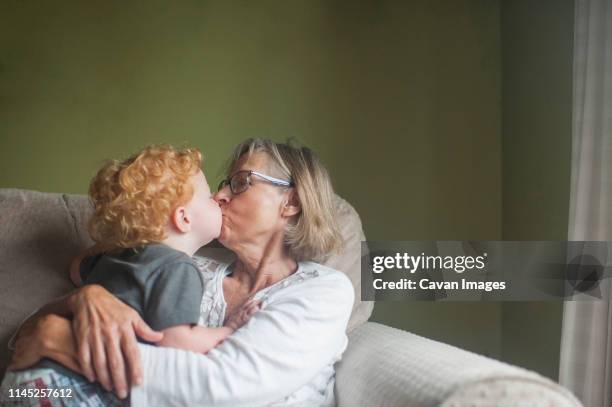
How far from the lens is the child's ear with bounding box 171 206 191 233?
3.31 feet

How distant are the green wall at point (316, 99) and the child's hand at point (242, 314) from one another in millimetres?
807

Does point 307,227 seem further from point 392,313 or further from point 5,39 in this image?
point 5,39

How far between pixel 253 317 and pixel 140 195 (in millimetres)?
276

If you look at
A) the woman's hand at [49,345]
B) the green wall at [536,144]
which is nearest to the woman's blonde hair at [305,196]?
the woman's hand at [49,345]

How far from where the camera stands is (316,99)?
6.13 feet

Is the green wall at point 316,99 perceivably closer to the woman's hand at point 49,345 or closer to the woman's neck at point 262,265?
the woman's neck at point 262,265

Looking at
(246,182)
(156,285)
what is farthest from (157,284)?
(246,182)

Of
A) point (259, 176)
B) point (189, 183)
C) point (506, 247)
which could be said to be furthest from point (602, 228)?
point (189, 183)

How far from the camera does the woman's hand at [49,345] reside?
931 mm

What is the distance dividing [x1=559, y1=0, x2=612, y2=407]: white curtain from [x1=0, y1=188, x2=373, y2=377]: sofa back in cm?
61

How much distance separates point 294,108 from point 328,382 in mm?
946

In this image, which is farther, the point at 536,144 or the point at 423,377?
the point at 536,144

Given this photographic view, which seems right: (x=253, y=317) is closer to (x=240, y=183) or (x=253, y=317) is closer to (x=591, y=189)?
(x=240, y=183)

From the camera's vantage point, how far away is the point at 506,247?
171 centimetres
